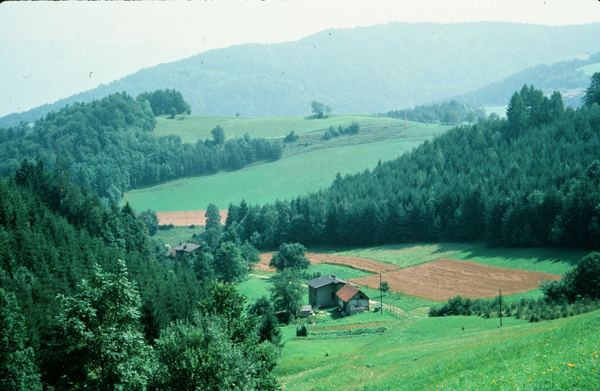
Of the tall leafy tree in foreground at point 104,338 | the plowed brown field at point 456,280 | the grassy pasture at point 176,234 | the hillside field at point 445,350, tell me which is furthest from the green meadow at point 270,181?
the tall leafy tree in foreground at point 104,338

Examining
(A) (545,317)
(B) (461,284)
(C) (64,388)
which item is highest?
(C) (64,388)

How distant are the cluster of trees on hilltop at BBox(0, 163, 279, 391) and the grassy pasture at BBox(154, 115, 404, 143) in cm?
13257

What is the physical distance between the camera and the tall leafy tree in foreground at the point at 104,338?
23.4 m

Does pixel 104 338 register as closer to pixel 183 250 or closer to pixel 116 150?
pixel 183 250

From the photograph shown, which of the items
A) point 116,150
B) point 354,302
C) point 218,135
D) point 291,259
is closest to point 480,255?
point 354,302

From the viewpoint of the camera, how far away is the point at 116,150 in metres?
158

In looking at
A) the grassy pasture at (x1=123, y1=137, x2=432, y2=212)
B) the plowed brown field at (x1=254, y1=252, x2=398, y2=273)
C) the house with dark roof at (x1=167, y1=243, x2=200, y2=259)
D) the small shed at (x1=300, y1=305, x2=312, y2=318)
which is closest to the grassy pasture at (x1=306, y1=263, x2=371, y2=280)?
the plowed brown field at (x1=254, y1=252, x2=398, y2=273)

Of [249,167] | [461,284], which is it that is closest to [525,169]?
[461,284]

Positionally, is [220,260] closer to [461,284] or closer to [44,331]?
[461,284]

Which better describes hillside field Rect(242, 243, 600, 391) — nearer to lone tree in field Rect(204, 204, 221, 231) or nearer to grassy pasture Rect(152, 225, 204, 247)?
grassy pasture Rect(152, 225, 204, 247)

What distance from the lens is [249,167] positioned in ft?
523

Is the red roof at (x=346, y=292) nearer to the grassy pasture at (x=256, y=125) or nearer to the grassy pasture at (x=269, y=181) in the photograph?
the grassy pasture at (x=269, y=181)

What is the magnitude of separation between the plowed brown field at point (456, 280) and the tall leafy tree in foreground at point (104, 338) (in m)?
42.1

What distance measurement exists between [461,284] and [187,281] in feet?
109
